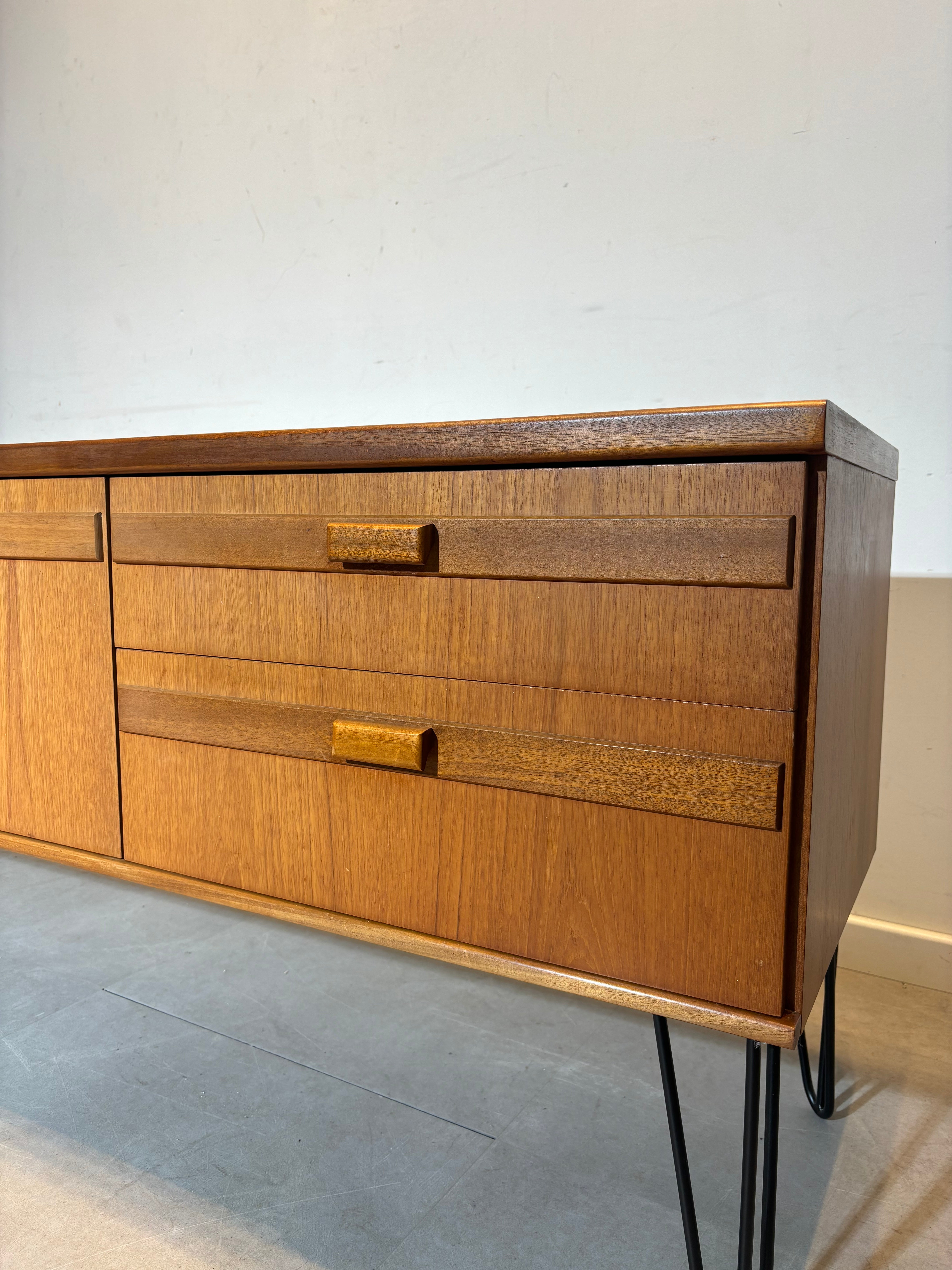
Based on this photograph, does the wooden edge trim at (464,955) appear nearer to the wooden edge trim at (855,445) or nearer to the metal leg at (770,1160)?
the metal leg at (770,1160)

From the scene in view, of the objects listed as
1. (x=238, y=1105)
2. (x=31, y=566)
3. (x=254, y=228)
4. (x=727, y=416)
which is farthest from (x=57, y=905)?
(x=727, y=416)

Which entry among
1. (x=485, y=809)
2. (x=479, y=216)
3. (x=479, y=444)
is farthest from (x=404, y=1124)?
(x=479, y=216)

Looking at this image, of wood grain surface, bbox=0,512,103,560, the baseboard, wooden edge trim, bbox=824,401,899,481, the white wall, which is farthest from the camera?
the baseboard

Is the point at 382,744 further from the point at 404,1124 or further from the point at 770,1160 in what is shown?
the point at 404,1124

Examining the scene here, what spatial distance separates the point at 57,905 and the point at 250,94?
156cm

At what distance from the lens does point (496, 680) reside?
2.35ft

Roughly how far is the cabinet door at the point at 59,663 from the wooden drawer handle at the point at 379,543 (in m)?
0.28

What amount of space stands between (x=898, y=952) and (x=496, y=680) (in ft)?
3.48

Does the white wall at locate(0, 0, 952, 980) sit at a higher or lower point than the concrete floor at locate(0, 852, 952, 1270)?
higher

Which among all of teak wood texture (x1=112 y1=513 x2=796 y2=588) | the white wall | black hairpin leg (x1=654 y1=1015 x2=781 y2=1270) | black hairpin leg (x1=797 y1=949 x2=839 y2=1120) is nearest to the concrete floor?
black hairpin leg (x1=797 y1=949 x2=839 y2=1120)

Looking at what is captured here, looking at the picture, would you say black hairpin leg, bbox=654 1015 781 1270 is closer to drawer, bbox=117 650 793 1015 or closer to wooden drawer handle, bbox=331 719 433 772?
drawer, bbox=117 650 793 1015

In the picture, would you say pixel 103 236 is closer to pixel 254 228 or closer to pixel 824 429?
pixel 254 228

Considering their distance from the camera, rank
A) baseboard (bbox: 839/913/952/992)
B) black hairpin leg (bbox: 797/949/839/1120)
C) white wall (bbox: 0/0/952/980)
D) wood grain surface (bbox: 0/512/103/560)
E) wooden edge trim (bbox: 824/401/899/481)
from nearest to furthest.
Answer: wooden edge trim (bbox: 824/401/899/481)
wood grain surface (bbox: 0/512/103/560)
black hairpin leg (bbox: 797/949/839/1120)
white wall (bbox: 0/0/952/980)
baseboard (bbox: 839/913/952/992)

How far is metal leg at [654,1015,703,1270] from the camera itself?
2.56 ft
